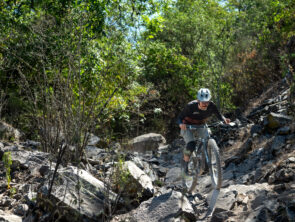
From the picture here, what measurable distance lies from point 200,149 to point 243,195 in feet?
3.73

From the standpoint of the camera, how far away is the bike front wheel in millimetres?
5215

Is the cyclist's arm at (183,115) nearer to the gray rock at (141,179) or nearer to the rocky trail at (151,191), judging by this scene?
the rocky trail at (151,191)

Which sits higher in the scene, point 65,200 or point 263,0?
point 263,0

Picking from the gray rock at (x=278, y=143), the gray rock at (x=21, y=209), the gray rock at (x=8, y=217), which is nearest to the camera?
the gray rock at (x=8, y=217)

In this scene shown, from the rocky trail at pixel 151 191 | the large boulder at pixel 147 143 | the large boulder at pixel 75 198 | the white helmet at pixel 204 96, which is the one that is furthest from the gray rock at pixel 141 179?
the large boulder at pixel 147 143

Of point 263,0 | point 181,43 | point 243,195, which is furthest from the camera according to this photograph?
point 263,0

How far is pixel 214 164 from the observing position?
5508 mm

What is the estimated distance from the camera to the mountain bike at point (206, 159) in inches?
208

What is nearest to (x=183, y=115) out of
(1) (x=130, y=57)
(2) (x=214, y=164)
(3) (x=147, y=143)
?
(2) (x=214, y=164)

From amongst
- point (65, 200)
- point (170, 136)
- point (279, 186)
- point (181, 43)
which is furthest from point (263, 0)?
point (65, 200)

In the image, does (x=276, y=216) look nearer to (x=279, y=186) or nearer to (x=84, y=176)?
(x=279, y=186)

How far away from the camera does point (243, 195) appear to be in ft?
16.3

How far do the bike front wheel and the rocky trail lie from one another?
21 cm

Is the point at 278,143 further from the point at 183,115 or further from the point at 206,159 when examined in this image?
the point at 183,115
